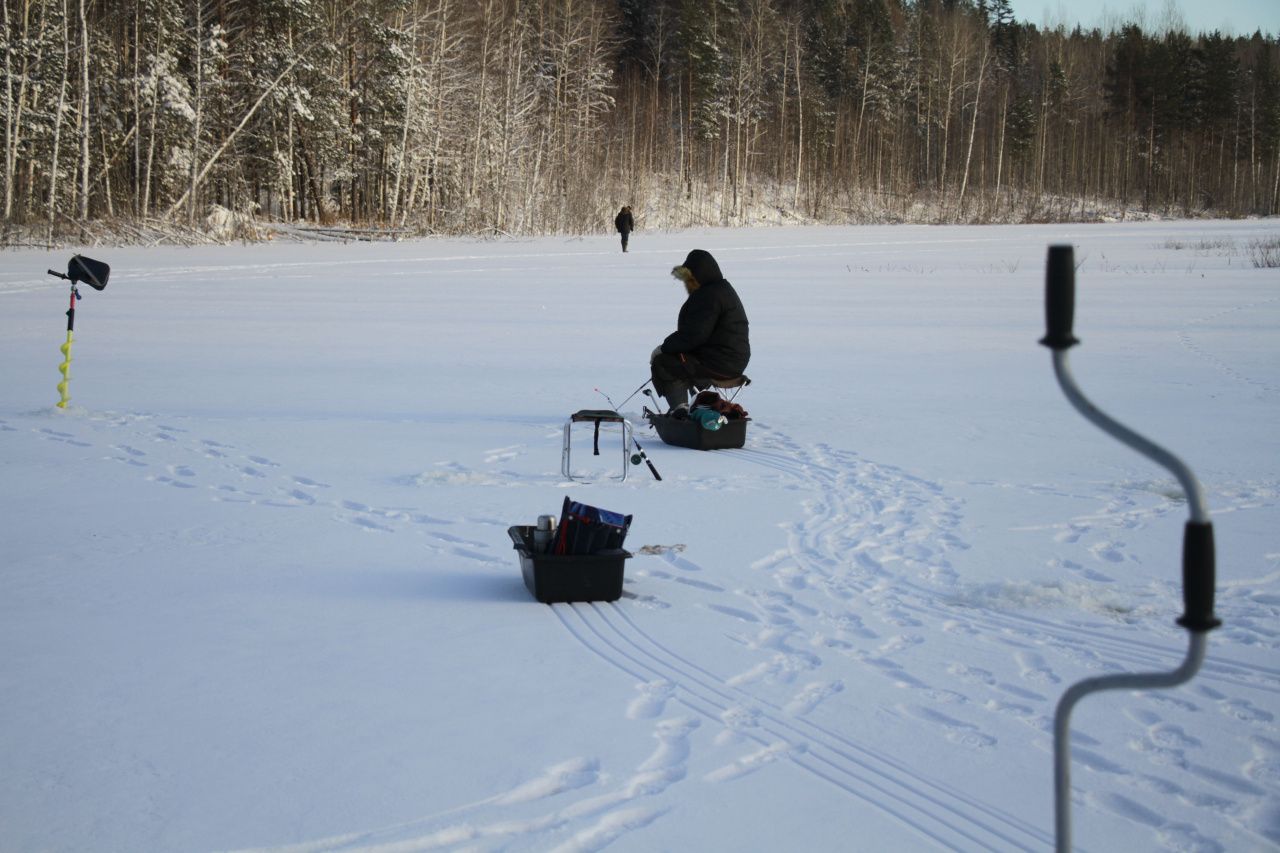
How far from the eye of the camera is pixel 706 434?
8156 millimetres

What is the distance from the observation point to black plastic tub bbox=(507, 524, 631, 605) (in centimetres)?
474

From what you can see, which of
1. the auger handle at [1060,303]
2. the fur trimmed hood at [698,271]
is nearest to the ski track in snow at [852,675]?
the auger handle at [1060,303]

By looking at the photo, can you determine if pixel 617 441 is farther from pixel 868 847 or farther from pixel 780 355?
pixel 868 847

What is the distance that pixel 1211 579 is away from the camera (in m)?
1.43

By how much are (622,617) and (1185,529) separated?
3438mm

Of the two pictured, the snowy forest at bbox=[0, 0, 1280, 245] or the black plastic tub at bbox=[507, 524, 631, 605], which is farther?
the snowy forest at bbox=[0, 0, 1280, 245]

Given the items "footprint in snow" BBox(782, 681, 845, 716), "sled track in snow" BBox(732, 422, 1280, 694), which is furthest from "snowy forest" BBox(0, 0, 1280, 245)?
"footprint in snow" BBox(782, 681, 845, 716)

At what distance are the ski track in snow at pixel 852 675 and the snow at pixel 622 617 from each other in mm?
17

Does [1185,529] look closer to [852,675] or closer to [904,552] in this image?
[852,675]

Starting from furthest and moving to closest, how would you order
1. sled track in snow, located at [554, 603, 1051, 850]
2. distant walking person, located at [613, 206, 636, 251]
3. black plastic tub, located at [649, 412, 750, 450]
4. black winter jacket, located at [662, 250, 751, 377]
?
distant walking person, located at [613, 206, 636, 251], black winter jacket, located at [662, 250, 751, 377], black plastic tub, located at [649, 412, 750, 450], sled track in snow, located at [554, 603, 1051, 850]

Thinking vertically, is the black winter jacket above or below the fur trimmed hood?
below

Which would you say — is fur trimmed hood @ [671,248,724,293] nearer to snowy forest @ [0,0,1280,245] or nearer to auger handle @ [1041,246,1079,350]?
auger handle @ [1041,246,1079,350]

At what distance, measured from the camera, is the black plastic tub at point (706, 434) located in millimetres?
8133

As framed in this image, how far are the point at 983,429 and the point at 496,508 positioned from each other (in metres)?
4.37
